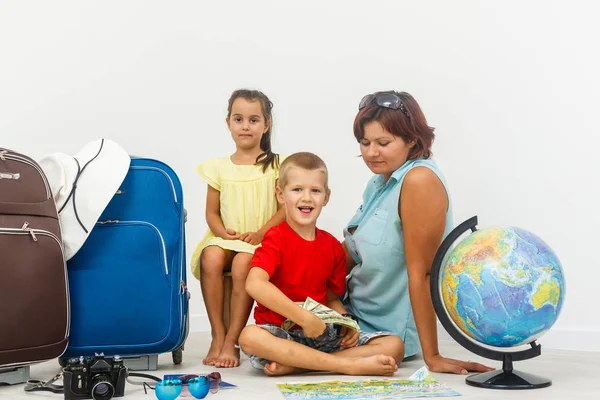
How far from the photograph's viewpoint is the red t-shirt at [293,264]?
2857 millimetres

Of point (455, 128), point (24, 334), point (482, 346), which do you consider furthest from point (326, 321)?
point (455, 128)

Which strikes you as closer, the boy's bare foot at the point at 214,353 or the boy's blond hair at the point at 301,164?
the boy's blond hair at the point at 301,164

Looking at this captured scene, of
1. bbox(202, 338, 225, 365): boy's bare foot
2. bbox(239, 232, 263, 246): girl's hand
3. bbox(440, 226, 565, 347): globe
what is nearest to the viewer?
bbox(440, 226, 565, 347): globe

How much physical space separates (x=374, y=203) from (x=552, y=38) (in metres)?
1.38

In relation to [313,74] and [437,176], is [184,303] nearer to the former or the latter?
[437,176]

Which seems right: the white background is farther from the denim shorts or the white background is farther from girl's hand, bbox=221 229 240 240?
the denim shorts

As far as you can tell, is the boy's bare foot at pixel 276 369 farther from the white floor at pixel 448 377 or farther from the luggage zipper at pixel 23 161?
the luggage zipper at pixel 23 161

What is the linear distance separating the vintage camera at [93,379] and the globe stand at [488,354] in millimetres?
992

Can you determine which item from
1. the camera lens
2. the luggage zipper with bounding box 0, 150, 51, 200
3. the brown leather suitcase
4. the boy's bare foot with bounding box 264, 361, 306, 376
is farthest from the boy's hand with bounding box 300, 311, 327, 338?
the luggage zipper with bounding box 0, 150, 51, 200

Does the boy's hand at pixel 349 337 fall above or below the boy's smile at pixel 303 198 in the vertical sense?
below

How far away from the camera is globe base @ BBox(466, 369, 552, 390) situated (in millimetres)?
2410

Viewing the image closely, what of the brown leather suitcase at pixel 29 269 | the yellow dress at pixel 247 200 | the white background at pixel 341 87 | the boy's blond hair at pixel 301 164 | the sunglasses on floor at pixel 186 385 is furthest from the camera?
the white background at pixel 341 87

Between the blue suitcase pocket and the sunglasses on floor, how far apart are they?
0.46m

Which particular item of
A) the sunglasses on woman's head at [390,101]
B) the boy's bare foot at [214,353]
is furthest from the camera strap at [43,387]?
the sunglasses on woman's head at [390,101]
